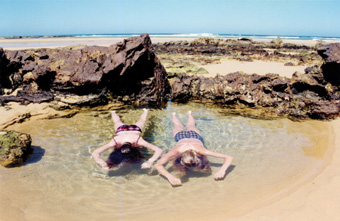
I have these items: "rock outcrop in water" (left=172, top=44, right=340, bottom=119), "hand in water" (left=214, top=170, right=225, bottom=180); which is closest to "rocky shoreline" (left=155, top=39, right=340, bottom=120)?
"rock outcrop in water" (left=172, top=44, right=340, bottom=119)

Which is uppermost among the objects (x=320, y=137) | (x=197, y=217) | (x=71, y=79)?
(x=71, y=79)

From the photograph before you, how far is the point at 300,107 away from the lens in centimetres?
689

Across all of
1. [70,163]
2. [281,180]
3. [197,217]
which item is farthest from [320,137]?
[70,163]

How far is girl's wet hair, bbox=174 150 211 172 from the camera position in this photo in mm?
4000

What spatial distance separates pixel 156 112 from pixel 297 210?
5.01 meters

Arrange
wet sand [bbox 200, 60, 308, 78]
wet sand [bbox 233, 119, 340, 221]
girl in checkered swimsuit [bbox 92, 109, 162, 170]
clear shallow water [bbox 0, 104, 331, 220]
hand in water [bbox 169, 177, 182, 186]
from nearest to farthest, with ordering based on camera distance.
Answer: wet sand [bbox 233, 119, 340, 221] < clear shallow water [bbox 0, 104, 331, 220] < hand in water [bbox 169, 177, 182, 186] < girl in checkered swimsuit [bbox 92, 109, 162, 170] < wet sand [bbox 200, 60, 308, 78]

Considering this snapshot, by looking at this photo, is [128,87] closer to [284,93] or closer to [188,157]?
[188,157]

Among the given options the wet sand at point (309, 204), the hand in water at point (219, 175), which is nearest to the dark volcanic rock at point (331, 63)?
the wet sand at point (309, 204)

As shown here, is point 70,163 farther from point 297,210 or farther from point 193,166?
point 297,210

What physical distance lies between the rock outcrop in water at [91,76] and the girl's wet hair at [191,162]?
387 centimetres

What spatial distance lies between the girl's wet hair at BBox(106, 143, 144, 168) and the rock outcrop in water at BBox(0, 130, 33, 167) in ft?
5.98

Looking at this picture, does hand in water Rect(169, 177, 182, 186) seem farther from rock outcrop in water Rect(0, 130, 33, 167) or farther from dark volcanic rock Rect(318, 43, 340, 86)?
dark volcanic rock Rect(318, 43, 340, 86)

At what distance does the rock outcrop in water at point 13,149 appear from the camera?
4340 millimetres

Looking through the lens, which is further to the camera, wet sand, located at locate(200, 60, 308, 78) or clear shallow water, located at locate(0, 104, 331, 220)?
wet sand, located at locate(200, 60, 308, 78)
